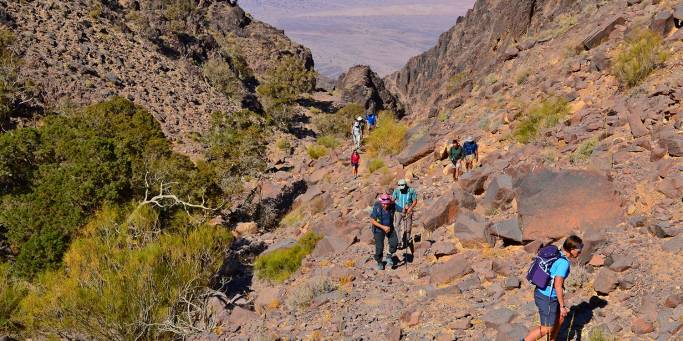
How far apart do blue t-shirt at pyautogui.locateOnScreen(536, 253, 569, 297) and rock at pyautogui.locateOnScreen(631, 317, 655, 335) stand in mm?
1246

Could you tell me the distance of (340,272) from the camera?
10852 mm

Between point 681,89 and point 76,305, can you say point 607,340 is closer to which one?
point 681,89

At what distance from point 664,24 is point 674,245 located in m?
9.57

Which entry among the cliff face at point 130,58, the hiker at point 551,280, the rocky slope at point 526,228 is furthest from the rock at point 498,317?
the cliff face at point 130,58

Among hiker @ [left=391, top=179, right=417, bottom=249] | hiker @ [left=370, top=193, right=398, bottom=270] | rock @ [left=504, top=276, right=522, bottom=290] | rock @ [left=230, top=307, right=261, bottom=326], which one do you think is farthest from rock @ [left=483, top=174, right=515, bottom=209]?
rock @ [left=230, top=307, right=261, bottom=326]

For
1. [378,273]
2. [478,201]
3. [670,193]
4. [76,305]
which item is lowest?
[76,305]

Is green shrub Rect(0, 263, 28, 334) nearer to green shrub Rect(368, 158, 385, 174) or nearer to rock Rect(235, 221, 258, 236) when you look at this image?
rock Rect(235, 221, 258, 236)

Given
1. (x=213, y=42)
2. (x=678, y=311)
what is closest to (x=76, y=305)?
(x=678, y=311)

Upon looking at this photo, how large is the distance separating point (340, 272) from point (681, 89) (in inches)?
327

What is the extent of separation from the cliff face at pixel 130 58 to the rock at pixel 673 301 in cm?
3122

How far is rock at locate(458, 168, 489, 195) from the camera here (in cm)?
1225

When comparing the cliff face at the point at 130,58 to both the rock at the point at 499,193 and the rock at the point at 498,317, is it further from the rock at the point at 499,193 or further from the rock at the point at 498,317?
the rock at the point at 498,317

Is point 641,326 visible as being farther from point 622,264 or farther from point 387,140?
point 387,140

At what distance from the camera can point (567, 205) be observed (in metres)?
9.05
